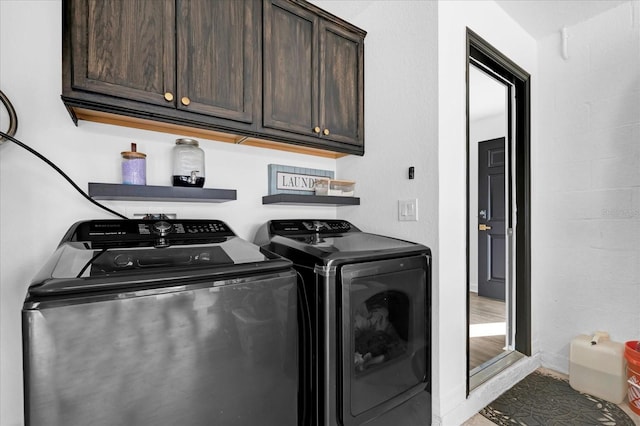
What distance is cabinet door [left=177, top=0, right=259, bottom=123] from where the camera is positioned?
1.47 meters

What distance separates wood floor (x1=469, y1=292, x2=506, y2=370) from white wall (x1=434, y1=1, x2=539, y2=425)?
0.56 m

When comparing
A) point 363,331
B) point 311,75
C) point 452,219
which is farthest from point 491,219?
point 363,331

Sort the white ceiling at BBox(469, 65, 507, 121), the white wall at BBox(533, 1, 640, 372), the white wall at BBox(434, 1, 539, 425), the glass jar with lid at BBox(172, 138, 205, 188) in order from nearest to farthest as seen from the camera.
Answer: the glass jar with lid at BBox(172, 138, 205, 188) < the white wall at BBox(434, 1, 539, 425) < the white wall at BBox(533, 1, 640, 372) < the white ceiling at BBox(469, 65, 507, 121)

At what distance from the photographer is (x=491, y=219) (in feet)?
13.8

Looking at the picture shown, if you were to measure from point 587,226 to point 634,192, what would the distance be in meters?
0.34

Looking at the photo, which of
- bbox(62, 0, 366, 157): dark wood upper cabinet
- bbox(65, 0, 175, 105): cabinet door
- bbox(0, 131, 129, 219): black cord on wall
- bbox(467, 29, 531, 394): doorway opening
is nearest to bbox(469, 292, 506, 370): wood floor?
bbox(467, 29, 531, 394): doorway opening

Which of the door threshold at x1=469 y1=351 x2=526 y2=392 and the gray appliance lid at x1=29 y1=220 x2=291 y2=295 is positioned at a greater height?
the gray appliance lid at x1=29 y1=220 x2=291 y2=295

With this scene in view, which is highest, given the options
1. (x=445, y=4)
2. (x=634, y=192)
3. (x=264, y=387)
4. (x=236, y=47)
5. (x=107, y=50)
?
(x=445, y=4)

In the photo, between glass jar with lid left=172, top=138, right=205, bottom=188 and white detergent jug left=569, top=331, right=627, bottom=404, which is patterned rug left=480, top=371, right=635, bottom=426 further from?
glass jar with lid left=172, top=138, right=205, bottom=188

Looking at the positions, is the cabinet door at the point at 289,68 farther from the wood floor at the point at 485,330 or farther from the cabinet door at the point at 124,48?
the wood floor at the point at 485,330

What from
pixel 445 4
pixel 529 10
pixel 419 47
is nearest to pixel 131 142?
pixel 419 47

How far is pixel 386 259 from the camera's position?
57.9 inches

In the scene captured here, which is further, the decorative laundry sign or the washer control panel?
the decorative laundry sign

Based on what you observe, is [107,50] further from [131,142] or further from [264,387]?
[264,387]
